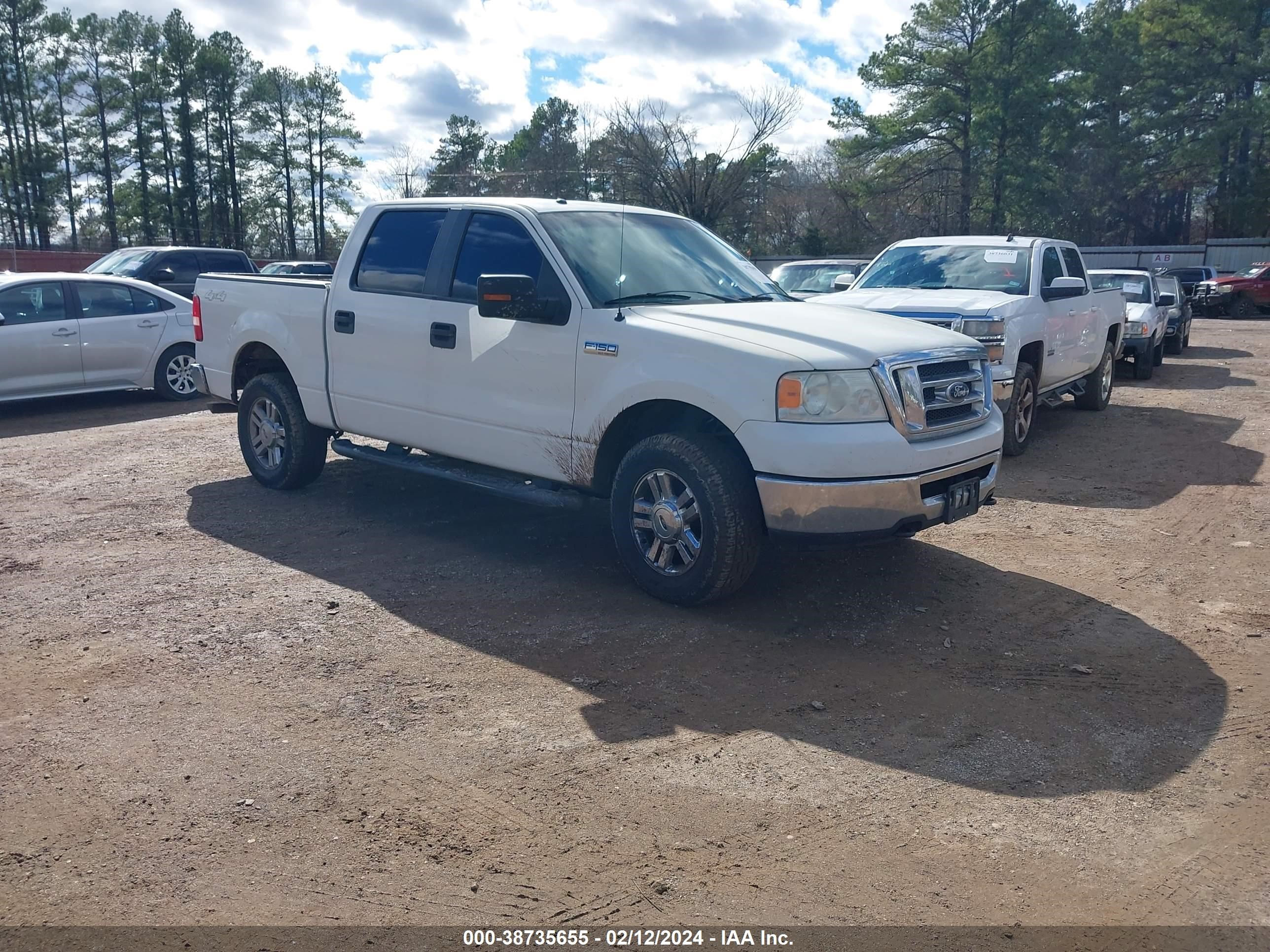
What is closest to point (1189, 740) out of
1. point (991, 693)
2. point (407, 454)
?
point (991, 693)

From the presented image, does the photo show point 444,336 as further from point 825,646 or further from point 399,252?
point 825,646

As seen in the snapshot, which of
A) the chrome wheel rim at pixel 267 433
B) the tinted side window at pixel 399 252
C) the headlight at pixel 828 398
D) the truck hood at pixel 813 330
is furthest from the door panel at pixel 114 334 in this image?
the headlight at pixel 828 398

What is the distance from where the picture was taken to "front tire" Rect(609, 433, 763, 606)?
5145 millimetres

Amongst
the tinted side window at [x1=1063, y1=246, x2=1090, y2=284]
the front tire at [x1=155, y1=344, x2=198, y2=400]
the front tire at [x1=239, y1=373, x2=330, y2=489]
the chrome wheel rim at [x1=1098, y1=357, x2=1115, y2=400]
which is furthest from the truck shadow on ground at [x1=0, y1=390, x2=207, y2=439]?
the chrome wheel rim at [x1=1098, y1=357, x2=1115, y2=400]

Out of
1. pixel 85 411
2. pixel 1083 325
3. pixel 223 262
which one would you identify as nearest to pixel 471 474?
pixel 1083 325

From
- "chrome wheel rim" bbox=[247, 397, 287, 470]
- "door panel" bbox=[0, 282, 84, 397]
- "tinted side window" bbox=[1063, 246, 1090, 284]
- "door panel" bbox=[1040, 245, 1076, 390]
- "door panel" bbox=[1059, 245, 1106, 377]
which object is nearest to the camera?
"chrome wheel rim" bbox=[247, 397, 287, 470]

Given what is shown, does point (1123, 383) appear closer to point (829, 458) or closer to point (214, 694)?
point (829, 458)

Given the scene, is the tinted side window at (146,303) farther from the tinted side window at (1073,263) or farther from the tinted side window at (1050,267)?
the tinted side window at (1073,263)

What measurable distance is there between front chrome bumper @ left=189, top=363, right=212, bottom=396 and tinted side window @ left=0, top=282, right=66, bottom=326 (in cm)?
457

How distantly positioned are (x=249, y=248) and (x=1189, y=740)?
204 feet

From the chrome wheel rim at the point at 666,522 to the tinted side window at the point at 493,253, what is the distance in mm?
1410

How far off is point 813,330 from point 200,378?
5.39 m

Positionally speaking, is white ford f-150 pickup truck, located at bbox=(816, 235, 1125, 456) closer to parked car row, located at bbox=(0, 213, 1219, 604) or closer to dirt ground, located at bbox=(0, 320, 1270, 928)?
parked car row, located at bbox=(0, 213, 1219, 604)

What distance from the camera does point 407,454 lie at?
710 cm
